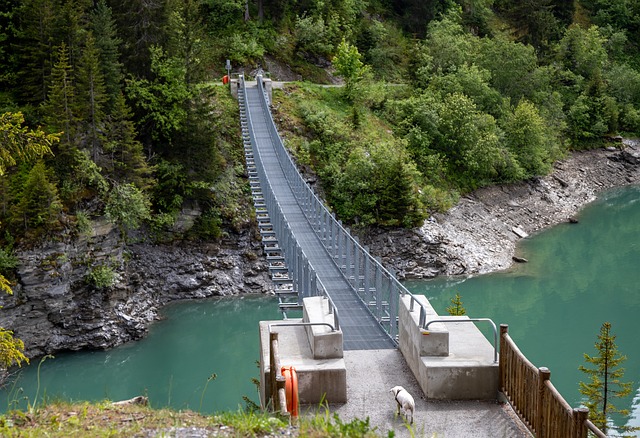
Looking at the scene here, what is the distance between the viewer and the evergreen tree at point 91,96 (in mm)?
24281

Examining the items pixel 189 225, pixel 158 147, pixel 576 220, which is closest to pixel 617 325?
pixel 576 220

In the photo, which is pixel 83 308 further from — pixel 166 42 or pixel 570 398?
pixel 570 398

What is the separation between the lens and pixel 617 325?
2558cm

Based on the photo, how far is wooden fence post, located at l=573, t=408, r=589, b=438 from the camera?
25.4ft

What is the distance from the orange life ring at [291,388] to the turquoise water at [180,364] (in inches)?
397

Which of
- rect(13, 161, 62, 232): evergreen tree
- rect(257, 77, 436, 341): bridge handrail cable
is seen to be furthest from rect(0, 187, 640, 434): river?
rect(257, 77, 436, 341): bridge handrail cable


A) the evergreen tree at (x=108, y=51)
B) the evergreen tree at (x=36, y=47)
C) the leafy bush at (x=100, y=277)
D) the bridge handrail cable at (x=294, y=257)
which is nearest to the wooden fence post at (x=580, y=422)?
the bridge handrail cable at (x=294, y=257)

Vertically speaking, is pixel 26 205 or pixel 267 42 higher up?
pixel 267 42

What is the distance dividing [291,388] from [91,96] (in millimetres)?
17444

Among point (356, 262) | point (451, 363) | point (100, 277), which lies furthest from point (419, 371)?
point (100, 277)

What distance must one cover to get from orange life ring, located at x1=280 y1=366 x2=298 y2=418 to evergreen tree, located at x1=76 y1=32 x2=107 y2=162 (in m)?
16.8

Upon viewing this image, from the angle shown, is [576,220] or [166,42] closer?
[166,42]

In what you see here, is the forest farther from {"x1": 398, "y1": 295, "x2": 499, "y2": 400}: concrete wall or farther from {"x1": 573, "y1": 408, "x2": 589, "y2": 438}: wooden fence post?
{"x1": 573, "y1": 408, "x2": 589, "y2": 438}: wooden fence post

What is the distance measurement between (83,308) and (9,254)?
8.87 feet
